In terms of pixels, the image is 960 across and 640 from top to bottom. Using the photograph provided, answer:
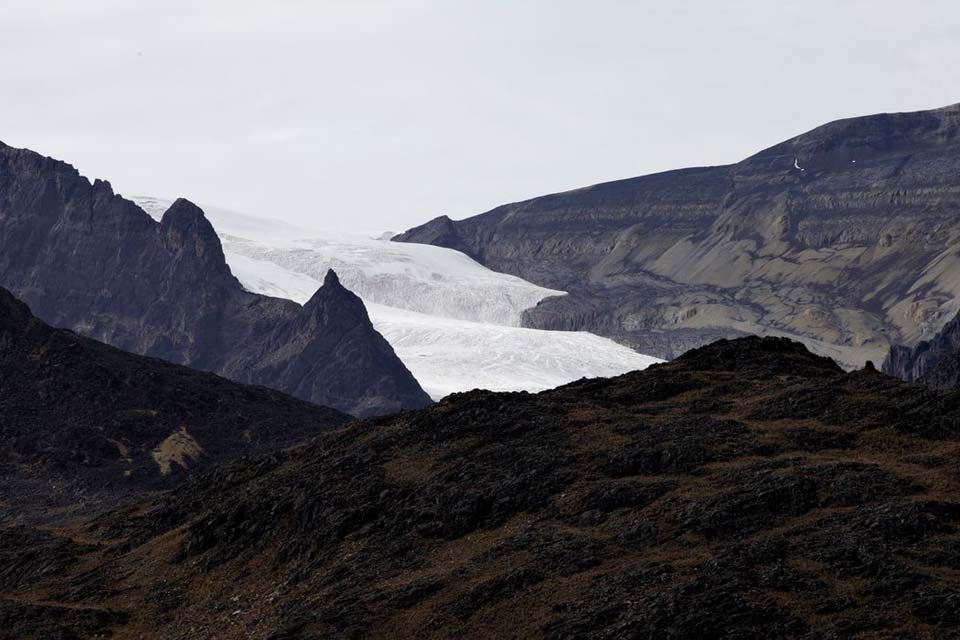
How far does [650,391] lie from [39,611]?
23693mm

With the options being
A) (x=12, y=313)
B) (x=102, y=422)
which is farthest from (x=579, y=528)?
(x=12, y=313)

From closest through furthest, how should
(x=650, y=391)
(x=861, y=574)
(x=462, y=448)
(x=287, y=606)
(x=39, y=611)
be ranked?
(x=861, y=574) < (x=287, y=606) < (x=39, y=611) < (x=462, y=448) < (x=650, y=391)

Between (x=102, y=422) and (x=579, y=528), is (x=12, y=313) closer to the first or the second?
(x=102, y=422)

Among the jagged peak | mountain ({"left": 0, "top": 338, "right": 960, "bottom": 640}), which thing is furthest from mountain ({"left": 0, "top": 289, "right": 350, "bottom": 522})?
mountain ({"left": 0, "top": 338, "right": 960, "bottom": 640})

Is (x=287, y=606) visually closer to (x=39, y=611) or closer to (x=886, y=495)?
(x=39, y=611)

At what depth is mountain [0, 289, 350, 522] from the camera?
109625 millimetres

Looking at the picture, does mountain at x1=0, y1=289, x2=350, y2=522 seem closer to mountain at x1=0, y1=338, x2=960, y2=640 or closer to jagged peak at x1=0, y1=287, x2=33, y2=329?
jagged peak at x1=0, y1=287, x2=33, y2=329

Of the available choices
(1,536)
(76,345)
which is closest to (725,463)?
(1,536)

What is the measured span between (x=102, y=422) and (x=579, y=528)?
70.3 metres

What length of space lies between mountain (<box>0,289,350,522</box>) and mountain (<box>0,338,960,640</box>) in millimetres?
37216

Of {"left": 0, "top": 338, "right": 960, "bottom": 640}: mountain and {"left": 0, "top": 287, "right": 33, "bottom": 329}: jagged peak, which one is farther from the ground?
{"left": 0, "top": 287, "right": 33, "bottom": 329}: jagged peak

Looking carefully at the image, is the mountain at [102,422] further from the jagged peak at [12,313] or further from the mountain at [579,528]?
the mountain at [579,528]

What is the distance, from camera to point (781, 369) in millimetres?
68250

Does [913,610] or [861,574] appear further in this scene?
[861,574]
